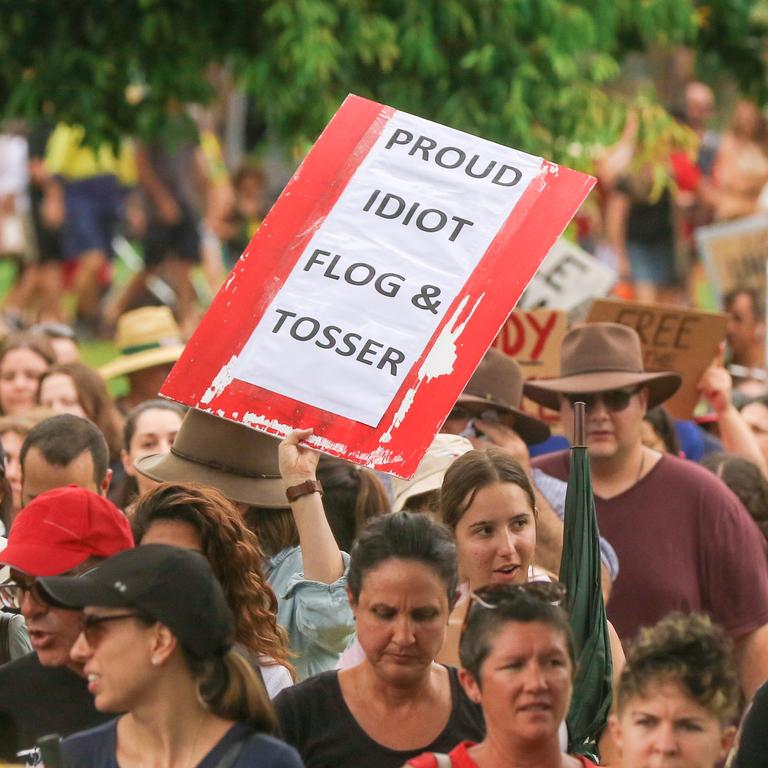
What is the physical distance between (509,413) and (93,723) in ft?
9.50

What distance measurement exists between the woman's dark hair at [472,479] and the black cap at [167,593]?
144 centimetres

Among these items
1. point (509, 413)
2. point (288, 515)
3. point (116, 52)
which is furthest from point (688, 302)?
point (288, 515)

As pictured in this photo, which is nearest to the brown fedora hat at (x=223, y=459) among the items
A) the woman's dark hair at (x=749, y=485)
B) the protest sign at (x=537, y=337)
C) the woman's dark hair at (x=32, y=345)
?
the woman's dark hair at (x=749, y=485)

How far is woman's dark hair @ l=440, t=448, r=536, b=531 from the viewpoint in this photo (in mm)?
6045

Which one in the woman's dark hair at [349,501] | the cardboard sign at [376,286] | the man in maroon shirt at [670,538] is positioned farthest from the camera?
the man in maroon shirt at [670,538]

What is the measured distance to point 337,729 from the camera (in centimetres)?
517

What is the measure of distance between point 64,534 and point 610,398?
2813 millimetres

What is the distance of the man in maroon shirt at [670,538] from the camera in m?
7.35

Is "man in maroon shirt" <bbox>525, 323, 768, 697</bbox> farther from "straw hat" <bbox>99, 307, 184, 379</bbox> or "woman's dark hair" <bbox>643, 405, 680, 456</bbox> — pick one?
"straw hat" <bbox>99, 307, 184, 379</bbox>

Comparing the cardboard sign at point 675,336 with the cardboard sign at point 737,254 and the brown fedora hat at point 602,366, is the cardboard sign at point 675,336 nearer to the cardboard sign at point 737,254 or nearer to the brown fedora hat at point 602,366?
the brown fedora hat at point 602,366

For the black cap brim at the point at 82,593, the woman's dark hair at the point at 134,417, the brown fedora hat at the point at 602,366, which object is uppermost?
the brown fedora hat at the point at 602,366

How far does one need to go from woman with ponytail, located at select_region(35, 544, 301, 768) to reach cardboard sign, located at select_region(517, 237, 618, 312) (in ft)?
20.9

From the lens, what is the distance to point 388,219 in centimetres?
624

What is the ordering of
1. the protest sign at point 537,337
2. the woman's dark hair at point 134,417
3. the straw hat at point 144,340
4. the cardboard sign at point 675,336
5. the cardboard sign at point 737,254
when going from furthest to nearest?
the cardboard sign at point 737,254, the straw hat at point 144,340, the protest sign at point 537,337, the cardboard sign at point 675,336, the woman's dark hair at point 134,417
